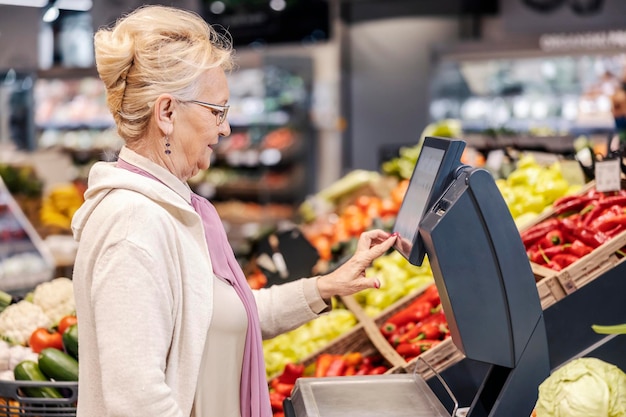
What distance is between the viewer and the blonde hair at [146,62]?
1641 millimetres

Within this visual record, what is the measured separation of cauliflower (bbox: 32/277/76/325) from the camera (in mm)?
2846

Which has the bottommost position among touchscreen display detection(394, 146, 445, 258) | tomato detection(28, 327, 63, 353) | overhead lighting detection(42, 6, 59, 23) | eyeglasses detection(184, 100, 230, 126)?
tomato detection(28, 327, 63, 353)

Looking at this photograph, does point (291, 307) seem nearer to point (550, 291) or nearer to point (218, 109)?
point (218, 109)

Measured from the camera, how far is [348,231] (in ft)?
15.6

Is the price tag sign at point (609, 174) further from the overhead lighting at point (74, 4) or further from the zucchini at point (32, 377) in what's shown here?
the overhead lighting at point (74, 4)

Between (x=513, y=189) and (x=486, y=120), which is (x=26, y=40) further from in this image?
(x=513, y=189)

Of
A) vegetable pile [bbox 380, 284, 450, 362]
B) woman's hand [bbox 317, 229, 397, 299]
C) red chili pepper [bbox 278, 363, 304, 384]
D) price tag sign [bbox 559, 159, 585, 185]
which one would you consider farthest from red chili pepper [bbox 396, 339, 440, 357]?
price tag sign [bbox 559, 159, 585, 185]

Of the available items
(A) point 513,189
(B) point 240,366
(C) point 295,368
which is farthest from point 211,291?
(A) point 513,189

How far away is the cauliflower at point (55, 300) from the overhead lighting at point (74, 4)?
19.7 ft

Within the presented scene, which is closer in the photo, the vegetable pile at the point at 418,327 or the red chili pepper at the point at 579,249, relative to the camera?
the red chili pepper at the point at 579,249

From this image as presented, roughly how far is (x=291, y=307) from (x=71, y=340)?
85cm

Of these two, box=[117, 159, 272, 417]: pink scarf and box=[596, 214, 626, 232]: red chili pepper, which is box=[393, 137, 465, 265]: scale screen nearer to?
box=[117, 159, 272, 417]: pink scarf

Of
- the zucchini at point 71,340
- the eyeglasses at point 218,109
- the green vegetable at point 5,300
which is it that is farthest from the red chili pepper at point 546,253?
the green vegetable at point 5,300

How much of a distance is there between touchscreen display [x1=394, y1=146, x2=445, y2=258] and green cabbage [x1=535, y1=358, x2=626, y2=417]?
1.71ft
